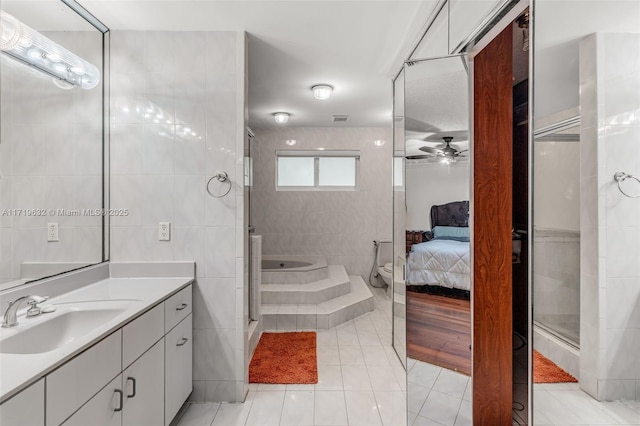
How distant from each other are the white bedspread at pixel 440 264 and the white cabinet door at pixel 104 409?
5.01 ft

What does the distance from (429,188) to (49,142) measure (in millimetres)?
2118

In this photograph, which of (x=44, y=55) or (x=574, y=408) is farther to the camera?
(x=44, y=55)

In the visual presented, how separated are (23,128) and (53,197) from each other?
38 cm

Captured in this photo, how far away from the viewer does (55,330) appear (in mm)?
1368

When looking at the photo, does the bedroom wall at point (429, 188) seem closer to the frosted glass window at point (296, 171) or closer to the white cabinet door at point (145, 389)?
the white cabinet door at point (145, 389)

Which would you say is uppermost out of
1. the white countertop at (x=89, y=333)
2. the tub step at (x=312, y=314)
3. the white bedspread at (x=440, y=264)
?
the white bedspread at (x=440, y=264)

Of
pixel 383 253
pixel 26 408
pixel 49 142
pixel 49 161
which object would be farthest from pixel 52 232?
pixel 383 253

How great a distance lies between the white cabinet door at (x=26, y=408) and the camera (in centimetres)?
80

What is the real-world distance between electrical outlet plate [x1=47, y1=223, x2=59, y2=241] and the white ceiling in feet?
3.35

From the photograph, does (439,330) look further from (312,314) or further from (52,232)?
(52,232)

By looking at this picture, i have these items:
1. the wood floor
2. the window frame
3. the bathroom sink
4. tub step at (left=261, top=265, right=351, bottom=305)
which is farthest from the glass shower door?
the window frame

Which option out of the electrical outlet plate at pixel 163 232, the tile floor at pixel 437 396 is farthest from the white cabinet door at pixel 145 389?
the tile floor at pixel 437 396

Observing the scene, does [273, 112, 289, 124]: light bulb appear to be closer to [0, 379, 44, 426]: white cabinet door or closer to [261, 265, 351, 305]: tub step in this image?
[261, 265, 351, 305]: tub step

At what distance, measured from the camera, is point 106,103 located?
2086mm
